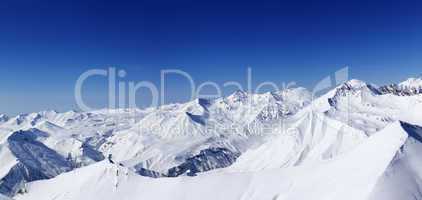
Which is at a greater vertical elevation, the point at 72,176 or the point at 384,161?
the point at 384,161

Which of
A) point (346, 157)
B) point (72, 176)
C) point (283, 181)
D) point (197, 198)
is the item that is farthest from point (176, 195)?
point (72, 176)

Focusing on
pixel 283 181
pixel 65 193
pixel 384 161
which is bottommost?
pixel 65 193

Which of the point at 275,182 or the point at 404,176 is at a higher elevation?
the point at 404,176

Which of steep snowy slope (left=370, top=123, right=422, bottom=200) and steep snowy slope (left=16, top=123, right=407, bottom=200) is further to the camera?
steep snowy slope (left=16, top=123, right=407, bottom=200)

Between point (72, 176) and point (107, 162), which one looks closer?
point (107, 162)

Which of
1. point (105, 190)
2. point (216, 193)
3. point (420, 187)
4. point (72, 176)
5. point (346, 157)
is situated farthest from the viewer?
point (72, 176)

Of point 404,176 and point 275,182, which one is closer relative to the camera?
point 404,176

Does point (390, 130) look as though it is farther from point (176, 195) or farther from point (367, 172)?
point (176, 195)

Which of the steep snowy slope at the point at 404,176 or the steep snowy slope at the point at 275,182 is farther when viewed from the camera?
the steep snowy slope at the point at 275,182
